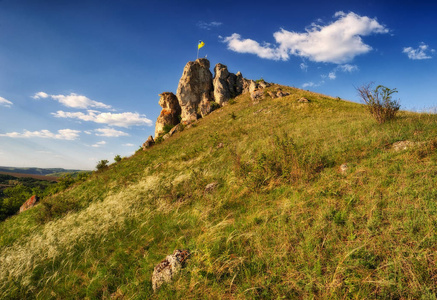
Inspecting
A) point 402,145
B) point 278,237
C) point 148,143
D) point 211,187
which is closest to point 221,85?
point 148,143

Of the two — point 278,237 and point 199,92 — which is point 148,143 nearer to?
point 199,92

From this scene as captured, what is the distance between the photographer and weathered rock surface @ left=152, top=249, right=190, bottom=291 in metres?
3.10

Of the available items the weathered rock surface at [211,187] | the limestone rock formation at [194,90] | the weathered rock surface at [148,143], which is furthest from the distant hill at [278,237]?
the limestone rock formation at [194,90]

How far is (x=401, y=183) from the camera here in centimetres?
410

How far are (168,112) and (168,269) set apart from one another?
41529mm

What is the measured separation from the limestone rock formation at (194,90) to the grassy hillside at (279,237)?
111 ft

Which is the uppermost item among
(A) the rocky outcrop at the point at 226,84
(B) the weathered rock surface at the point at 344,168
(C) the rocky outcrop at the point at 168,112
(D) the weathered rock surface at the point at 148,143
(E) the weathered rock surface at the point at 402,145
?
(A) the rocky outcrop at the point at 226,84

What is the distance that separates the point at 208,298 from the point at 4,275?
4.95 m

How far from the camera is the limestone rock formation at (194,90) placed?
39.5 m

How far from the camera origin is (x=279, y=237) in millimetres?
3393

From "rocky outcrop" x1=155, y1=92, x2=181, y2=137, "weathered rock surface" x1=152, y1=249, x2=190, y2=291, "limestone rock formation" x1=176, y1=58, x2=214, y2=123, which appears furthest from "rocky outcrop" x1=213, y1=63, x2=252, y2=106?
"weathered rock surface" x1=152, y1=249, x2=190, y2=291

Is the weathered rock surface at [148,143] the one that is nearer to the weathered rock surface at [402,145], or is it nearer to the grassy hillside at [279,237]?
the grassy hillside at [279,237]

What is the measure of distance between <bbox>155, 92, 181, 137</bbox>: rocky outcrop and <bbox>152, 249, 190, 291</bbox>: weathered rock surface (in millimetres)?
38746

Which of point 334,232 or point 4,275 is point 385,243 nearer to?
point 334,232
